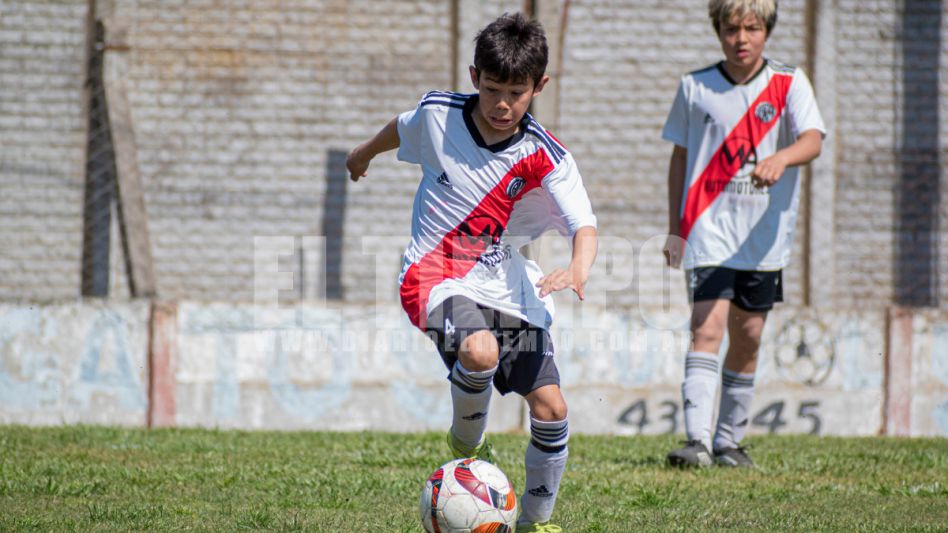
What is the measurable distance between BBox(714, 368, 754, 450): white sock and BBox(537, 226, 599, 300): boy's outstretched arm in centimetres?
211

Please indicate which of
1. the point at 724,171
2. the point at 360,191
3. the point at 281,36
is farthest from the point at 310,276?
the point at 724,171

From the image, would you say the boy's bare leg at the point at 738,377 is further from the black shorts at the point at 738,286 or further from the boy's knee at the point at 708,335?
the boy's knee at the point at 708,335

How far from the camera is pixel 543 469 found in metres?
3.87

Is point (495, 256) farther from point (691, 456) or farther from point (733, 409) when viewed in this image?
point (733, 409)

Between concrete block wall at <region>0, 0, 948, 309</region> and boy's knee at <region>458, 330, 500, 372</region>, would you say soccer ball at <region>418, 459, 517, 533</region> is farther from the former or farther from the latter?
concrete block wall at <region>0, 0, 948, 309</region>

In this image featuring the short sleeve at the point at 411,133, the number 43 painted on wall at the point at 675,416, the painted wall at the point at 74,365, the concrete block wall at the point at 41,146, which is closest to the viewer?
the short sleeve at the point at 411,133

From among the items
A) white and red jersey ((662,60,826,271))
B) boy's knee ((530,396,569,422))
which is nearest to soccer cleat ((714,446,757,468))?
white and red jersey ((662,60,826,271))

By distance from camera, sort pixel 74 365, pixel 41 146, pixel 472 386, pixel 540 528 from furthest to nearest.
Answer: pixel 41 146 < pixel 74 365 < pixel 472 386 < pixel 540 528

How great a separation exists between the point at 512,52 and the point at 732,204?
2.20 m

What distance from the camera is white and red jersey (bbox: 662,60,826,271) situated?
18.4ft

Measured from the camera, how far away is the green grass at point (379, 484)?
3.98 metres

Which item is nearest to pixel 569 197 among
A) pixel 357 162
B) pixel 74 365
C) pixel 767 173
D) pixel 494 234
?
pixel 494 234

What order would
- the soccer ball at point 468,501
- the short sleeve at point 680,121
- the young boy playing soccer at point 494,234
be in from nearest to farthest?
the soccer ball at point 468,501 → the young boy playing soccer at point 494,234 → the short sleeve at point 680,121

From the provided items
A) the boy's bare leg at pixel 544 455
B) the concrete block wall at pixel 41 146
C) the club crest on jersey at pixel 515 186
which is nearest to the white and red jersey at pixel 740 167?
the club crest on jersey at pixel 515 186
